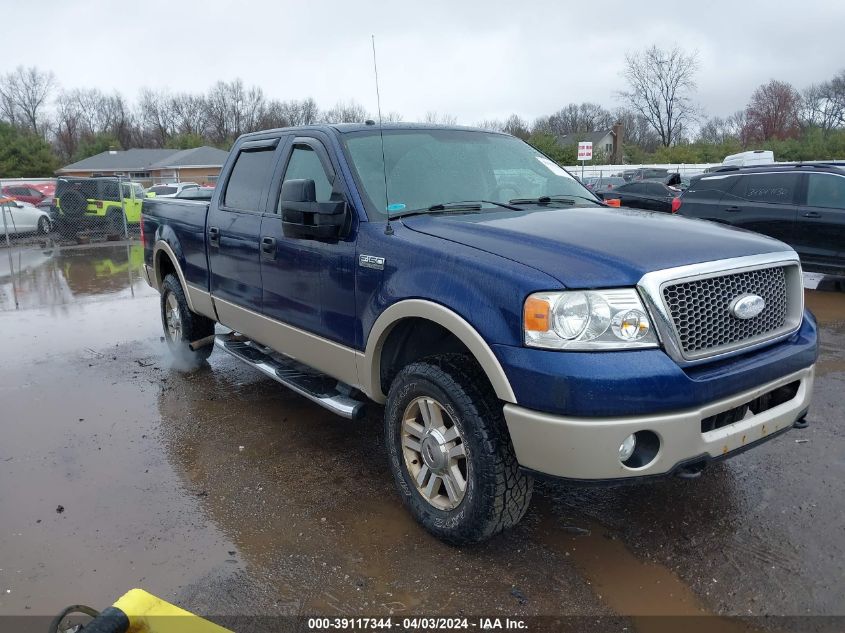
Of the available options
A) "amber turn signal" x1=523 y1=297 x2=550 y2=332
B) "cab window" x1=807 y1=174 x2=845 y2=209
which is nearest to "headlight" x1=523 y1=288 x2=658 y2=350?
"amber turn signal" x1=523 y1=297 x2=550 y2=332

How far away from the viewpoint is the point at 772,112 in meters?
67.9

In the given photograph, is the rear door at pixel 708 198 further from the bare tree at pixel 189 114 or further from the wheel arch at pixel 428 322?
the bare tree at pixel 189 114

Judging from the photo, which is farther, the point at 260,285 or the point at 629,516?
the point at 260,285

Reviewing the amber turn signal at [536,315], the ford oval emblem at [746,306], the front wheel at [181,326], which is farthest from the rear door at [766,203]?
the amber turn signal at [536,315]

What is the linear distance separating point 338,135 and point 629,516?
2692 mm

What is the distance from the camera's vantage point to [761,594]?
280 centimetres

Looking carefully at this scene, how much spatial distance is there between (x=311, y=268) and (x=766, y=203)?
8.00 meters

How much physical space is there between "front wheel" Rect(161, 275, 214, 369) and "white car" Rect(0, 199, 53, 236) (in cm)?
1528

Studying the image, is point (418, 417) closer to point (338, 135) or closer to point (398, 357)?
point (398, 357)

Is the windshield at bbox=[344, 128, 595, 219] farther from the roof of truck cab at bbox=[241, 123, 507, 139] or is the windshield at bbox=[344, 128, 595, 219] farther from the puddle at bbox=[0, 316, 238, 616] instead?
the puddle at bbox=[0, 316, 238, 616]

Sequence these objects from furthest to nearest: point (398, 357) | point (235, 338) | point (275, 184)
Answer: point (235, 338)
point (275, 184)
point (398, 357)

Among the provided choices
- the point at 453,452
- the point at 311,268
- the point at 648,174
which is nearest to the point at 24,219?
the point at 311,268

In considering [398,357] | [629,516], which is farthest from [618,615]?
[398,357]

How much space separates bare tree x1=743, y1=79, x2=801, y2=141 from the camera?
217 feet
